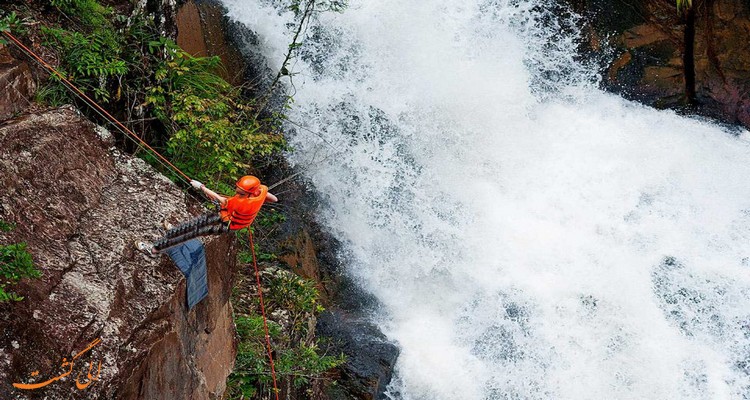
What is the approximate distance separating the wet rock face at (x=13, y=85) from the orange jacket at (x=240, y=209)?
1695mm

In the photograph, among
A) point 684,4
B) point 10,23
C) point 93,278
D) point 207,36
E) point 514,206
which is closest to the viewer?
point 93,278

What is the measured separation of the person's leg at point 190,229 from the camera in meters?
4.80

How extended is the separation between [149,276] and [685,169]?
744 centimetres

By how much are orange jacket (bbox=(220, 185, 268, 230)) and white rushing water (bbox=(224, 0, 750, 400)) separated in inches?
146

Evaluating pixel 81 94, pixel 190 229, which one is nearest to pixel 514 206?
pixel 190 229

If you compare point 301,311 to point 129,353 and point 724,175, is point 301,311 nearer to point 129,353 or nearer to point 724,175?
point 129,353

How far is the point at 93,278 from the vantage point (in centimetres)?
456

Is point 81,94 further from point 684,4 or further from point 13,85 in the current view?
point 684,4

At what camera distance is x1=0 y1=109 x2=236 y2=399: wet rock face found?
4.15 m

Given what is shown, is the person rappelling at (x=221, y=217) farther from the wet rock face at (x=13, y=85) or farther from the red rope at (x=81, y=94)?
the wet rock face at (x=13, y=85)

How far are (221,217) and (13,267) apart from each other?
128 centimetres

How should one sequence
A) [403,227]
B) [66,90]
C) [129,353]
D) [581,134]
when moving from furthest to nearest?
1. [581,134]
2. [403,227]
3. [66,90]
4. [129,353]

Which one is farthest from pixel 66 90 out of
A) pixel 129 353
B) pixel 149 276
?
pixel 129 353

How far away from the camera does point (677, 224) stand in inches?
357
